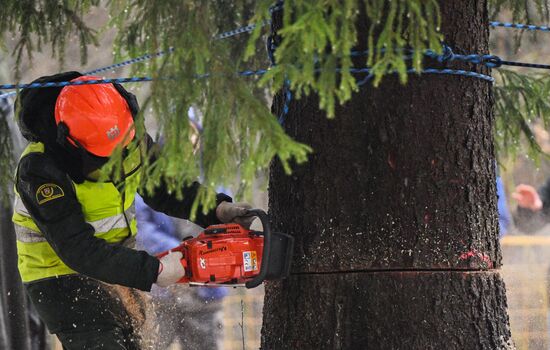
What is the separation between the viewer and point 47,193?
3.03 meters

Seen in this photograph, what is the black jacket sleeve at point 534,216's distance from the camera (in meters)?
6.80

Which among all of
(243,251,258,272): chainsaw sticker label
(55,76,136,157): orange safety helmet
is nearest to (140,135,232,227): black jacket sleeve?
(55,76,136,157): orange safety helmet

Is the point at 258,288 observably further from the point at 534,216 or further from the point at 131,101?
the point at 131,101

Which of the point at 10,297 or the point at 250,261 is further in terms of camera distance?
the point at 10,297

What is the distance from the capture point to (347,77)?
82.8 inches

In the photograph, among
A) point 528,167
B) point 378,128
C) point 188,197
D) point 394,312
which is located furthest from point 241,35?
point 528,167

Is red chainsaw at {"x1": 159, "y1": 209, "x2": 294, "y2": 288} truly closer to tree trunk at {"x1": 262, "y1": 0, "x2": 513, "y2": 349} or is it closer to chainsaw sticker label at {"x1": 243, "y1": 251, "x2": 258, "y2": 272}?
chainsaw sticker label at {"x1": 243, "y1": 251, "x2": 258, "y2": 272}

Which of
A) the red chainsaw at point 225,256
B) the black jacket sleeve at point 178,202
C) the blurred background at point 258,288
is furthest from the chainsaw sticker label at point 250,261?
the blurred background at point 258,288

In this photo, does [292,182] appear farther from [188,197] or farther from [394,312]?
[188,197]

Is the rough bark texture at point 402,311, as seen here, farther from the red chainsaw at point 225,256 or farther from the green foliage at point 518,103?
the green foliage at point 518,103

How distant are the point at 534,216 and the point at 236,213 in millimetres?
4195

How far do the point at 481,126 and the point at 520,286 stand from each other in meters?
4.48

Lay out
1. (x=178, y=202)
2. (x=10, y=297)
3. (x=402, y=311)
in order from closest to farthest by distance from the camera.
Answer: (x=402, y=311), (x=178, y=202), (x=10, y=297)

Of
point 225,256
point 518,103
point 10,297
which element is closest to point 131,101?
point 225,256
